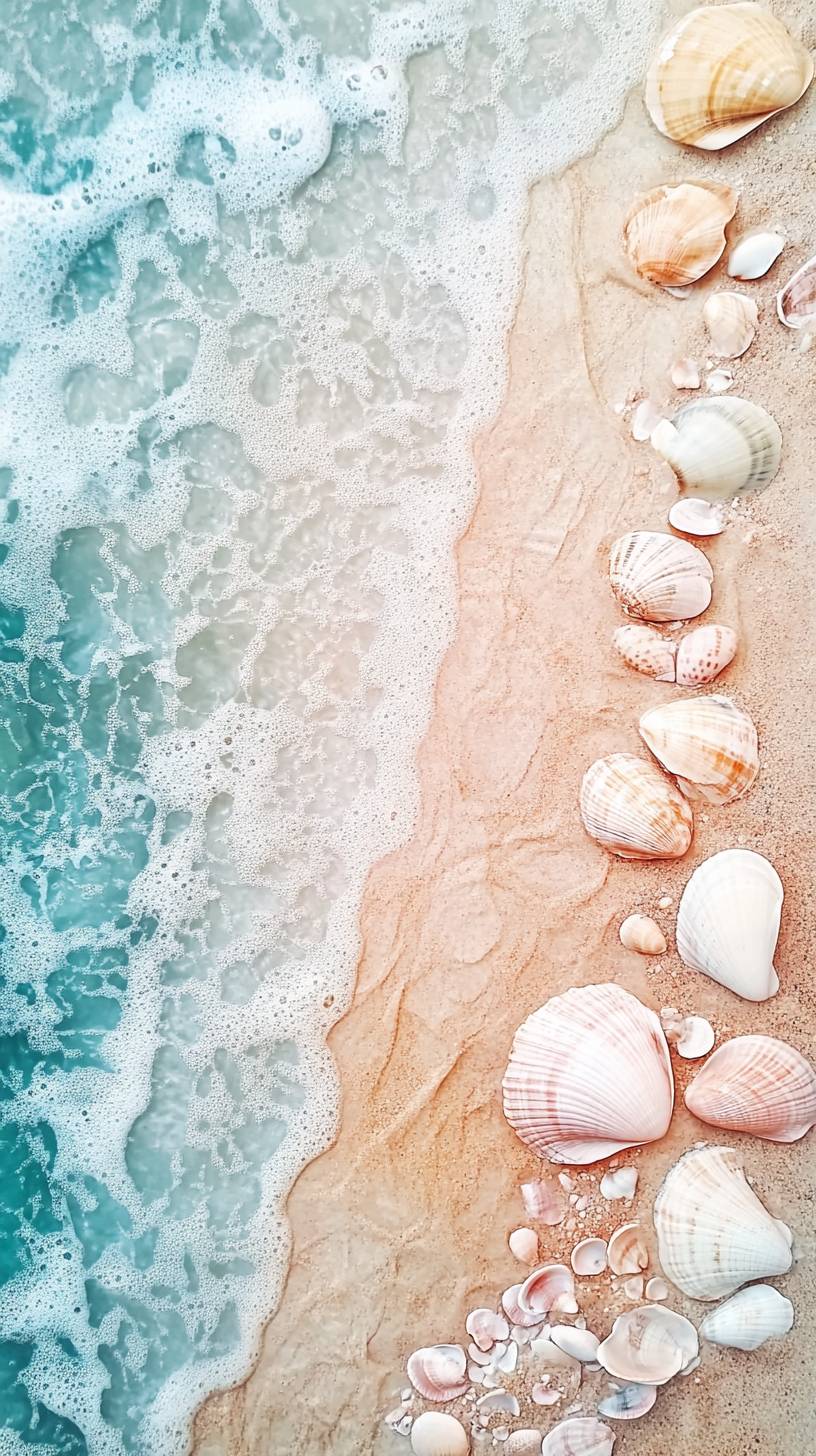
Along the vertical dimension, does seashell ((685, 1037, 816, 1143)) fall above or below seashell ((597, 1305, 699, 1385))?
above

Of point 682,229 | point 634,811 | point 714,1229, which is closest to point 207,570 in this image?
point 634,811

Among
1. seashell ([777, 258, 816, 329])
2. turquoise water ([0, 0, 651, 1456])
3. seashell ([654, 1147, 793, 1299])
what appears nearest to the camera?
seashell ([654, 1147, 793, 1299])

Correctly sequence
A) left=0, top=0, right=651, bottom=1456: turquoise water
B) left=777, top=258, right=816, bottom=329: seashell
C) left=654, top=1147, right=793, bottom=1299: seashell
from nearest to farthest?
left=654, top=1147, right=793, bottom=1299: seashell, left=777, top=258, right=816, bottom=329: seashell, left=0, top=0, right=651, bottom=1456: turquoise water

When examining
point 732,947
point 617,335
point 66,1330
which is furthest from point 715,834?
point 66,1330

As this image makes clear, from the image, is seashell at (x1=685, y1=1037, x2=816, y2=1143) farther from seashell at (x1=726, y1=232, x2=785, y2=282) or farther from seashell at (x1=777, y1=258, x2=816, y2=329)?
seashell at (x1=726, y1=232, x2=785, y2=282)

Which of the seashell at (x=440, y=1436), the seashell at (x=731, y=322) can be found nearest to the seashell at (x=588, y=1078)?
the seashell at (x=440, y=1436)

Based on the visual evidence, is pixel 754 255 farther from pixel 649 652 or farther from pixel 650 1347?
pixel 650 1347

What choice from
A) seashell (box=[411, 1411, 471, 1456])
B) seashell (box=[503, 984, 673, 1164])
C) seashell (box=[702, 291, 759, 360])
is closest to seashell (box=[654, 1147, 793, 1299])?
seashell (box=[503, 984, 673, 1164])

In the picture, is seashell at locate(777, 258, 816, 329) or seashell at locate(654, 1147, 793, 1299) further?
seashell at locate(777, 258, 816, 329)
